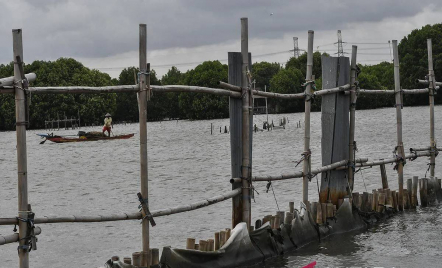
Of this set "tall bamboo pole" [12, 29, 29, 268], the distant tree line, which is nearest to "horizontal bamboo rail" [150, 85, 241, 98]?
"tall bamboo pole" [12, 29, 29, 268]

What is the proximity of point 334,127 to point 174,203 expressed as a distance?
1292cm

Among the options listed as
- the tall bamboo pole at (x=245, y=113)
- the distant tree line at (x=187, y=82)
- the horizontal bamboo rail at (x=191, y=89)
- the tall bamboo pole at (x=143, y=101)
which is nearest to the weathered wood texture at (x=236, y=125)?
the tall bamboo pole at (x=245, y=113)

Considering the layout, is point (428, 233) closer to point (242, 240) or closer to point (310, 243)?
point (310, 243)

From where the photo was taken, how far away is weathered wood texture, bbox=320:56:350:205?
11.0 m

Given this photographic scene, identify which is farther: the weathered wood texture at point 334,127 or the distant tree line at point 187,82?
the distant tree line at point 187,82

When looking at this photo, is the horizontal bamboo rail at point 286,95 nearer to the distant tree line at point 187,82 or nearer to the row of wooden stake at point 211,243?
the row of wooden stake at point 211,243

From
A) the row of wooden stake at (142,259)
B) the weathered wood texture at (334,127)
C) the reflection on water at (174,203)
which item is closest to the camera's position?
the row of wooden stake at (142,259)

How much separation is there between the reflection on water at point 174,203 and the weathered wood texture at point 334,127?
80 centimetres

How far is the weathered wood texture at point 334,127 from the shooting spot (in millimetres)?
10959

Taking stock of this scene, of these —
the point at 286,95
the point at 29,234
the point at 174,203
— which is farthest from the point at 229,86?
the point at 174,203

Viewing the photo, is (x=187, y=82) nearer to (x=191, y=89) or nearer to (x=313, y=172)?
(x=313, y=172)

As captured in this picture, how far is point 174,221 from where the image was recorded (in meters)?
A: 17.8

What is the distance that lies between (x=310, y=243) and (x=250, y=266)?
5.26ft

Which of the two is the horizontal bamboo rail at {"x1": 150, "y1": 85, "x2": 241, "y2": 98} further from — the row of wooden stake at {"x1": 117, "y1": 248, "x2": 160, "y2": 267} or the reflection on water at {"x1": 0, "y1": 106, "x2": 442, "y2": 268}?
the reflection on water at {"x1": 0, "y1": 106, "x2": 442, "y2": 268}
